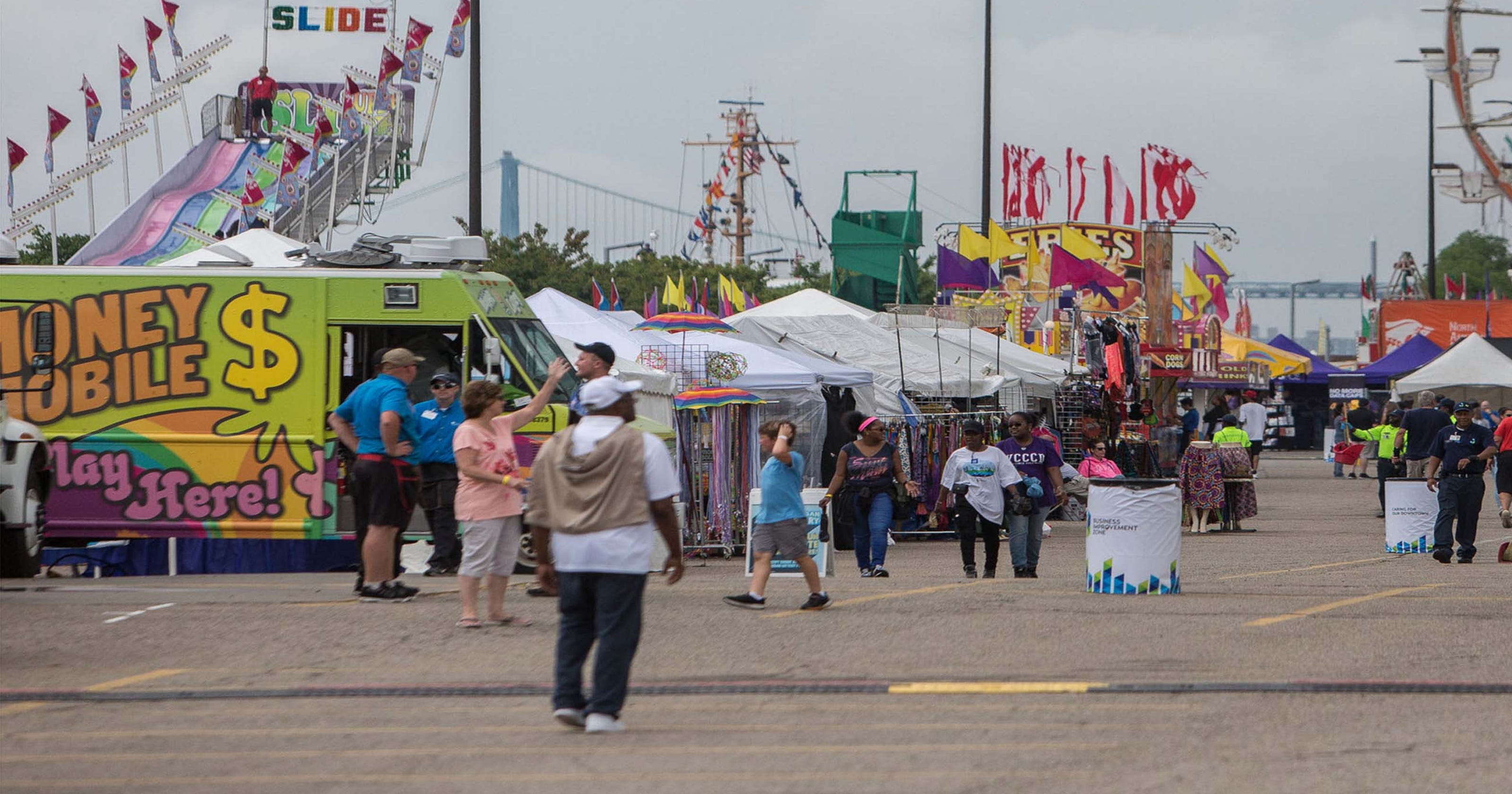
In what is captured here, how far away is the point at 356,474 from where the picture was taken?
12.2 m

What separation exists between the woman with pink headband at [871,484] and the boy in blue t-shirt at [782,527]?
2.88 meters

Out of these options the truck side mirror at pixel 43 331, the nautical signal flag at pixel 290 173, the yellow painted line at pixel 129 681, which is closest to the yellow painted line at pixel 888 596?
the yellow painted line at pixel 129 681

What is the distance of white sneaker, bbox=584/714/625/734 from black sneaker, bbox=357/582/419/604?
202 inches

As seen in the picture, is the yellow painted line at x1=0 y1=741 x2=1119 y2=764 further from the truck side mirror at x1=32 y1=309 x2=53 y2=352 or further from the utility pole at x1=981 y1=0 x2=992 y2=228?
the utility pole at x1=981 y1=0 x2=992 y2=228

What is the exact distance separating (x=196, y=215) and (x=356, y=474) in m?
25.3

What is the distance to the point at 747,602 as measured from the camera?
12.4 m

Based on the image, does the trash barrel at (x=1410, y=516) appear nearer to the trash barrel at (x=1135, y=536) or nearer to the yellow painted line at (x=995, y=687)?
the trash barrel at (x=1135, y=536)

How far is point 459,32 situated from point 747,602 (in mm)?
18148

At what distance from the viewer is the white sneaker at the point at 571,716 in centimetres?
777

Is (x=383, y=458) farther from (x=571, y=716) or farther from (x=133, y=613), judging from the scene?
(x=571, y=716)

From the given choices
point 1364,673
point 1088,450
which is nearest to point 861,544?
point 1364,673

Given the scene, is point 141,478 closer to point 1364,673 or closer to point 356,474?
point 356,474

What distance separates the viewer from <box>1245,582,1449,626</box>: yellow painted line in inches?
468

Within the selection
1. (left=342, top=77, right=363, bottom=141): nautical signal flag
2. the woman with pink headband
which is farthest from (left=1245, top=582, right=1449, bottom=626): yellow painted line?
(left=342, top=77, right=363, bottom=141): nautical signal flag
